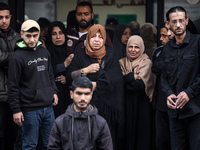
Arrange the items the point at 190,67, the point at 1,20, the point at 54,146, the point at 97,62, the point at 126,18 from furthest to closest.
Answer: the point at 126,18 < the point at 97,62 < the point at 1,20 < the point at 190,67 < the point at 54,146

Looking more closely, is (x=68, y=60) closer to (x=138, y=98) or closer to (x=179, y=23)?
(x=138, y=98)

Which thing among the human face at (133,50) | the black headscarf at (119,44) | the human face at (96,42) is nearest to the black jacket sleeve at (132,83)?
the human face at (133,50)

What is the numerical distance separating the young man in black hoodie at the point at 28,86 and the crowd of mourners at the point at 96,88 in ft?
0.04

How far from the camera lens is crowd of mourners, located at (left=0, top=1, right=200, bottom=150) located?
3355mm

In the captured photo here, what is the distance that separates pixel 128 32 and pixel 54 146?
8.43 ft

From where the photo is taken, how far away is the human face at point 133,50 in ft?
14.9

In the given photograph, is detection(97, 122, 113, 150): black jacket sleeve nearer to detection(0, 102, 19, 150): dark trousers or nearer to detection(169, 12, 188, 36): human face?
detection(169, 12, 188, 36): human face

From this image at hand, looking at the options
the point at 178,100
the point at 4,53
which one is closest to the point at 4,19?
the point at 4,53

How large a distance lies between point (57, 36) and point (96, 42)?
0.72 metres

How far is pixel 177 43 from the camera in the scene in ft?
12.4

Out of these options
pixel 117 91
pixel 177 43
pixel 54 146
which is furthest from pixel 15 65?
pixel 177 43

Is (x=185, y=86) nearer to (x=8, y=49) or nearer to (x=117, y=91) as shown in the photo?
(x=117, y=91)

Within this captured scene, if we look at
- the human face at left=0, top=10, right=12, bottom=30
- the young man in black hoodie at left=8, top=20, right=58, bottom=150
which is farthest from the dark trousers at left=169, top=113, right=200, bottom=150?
the human face at left=0, top=10, right=12, bottom=30

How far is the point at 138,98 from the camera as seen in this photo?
180 inches
